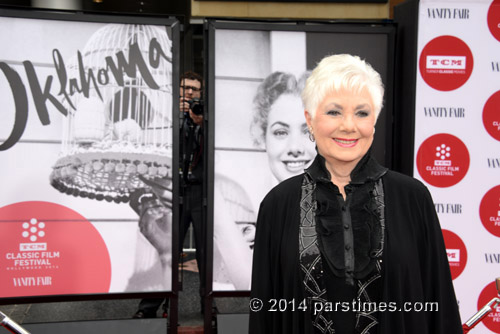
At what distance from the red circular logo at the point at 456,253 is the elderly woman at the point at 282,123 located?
91cm

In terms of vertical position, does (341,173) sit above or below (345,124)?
below

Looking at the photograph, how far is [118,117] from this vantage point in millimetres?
3121

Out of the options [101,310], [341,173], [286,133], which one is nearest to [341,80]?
[341,173]

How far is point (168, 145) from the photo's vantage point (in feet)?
10.3

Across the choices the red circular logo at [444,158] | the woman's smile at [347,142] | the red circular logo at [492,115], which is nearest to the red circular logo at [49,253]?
the red circular logo at [444,158]

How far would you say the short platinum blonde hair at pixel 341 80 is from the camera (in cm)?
151

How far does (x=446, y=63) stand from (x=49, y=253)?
243cm

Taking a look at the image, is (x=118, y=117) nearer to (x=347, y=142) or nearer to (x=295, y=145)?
(x=295, y=145)

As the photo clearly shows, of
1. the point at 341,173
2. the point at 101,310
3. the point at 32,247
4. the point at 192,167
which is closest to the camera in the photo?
the point at 341,173

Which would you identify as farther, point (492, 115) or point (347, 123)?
point (492, 115)

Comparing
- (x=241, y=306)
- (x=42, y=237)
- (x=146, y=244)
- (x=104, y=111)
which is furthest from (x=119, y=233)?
(x=241, y=306)

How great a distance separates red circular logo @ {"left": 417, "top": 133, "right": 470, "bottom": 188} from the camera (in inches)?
124

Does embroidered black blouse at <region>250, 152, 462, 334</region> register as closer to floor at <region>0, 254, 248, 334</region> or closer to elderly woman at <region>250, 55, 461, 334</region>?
elderly woman at <region>250, 55, 461, 334</region>

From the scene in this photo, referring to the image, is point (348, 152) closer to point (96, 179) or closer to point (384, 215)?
point (384, 215)
